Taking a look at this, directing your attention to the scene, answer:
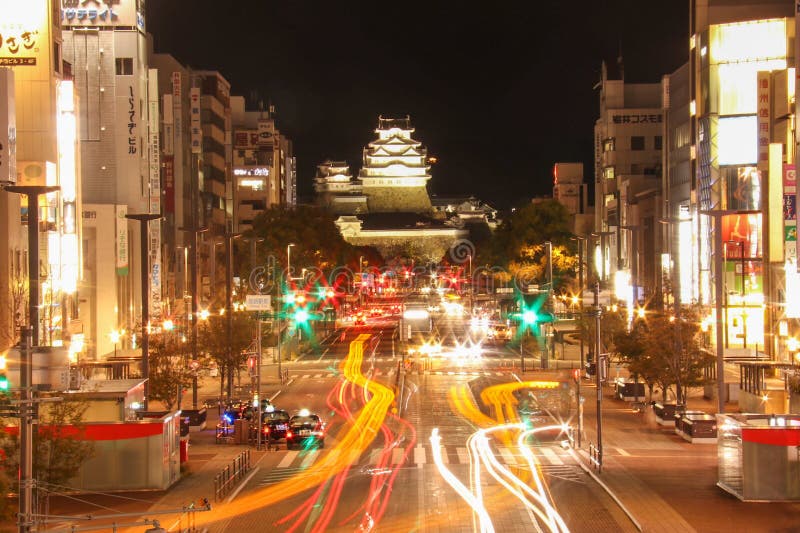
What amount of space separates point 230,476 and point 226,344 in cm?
1790

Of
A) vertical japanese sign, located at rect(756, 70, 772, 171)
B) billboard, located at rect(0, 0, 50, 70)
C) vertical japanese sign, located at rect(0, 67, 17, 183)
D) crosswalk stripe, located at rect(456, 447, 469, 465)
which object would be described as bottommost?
crosswalk stripe, located at rect(456, 447, 469, 465)

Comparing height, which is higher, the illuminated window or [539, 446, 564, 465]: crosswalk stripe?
the illuminated window

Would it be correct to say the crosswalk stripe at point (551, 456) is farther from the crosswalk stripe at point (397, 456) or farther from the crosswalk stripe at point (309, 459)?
the crosswalk stripe at point (309, 459)

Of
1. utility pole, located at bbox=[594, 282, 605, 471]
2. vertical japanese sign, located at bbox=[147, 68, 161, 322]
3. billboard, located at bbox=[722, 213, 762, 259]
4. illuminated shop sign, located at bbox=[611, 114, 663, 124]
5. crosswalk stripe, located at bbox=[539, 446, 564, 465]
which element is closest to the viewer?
utility pole, located at bbox=[594, 282, 605, 471]

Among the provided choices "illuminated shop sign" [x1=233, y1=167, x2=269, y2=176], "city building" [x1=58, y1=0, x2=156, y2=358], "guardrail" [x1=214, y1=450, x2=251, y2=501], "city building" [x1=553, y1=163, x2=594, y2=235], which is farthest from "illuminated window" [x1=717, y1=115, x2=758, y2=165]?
"city building" [x1=553, y1=163, x2=594, y2=235]

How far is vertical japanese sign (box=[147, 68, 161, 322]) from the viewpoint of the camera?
61.3 m

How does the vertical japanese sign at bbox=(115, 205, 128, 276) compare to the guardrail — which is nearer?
the guardrail

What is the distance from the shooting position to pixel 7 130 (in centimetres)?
2620

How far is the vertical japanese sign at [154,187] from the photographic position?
201ft

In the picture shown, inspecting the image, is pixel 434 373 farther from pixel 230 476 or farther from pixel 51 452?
pixel 51 452

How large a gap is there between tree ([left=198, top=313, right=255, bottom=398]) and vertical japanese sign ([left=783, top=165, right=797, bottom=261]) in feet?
74.8

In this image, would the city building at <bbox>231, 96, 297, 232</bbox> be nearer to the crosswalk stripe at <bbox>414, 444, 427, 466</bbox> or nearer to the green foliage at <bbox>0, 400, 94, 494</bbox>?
the crosswalk stripe at <bbox>414, 444, 427, 466</bbox>

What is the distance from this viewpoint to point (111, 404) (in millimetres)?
28750

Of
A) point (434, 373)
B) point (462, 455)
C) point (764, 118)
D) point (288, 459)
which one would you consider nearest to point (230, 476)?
point (288, 459)
